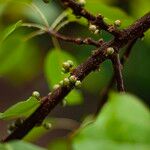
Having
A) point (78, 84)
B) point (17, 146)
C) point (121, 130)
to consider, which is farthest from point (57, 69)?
point (121, 130)

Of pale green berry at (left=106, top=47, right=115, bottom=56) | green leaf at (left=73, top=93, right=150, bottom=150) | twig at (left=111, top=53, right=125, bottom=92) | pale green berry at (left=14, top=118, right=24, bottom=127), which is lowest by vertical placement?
pale green berry at (left=14, top=118, right=24, bottom=127)

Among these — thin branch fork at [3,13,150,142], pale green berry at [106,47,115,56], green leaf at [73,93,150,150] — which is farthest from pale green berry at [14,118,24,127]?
green leaf at [73,93,150,150]

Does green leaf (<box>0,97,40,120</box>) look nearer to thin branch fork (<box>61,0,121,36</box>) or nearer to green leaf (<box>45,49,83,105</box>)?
thin branch fork (<box>61,0,121,36</box>)

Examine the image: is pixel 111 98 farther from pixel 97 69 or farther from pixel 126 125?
pixel 97 69

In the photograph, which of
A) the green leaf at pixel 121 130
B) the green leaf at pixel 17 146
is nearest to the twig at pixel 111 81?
the green leaf at pixel 17 146

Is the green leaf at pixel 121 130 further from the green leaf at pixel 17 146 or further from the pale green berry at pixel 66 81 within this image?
the pale green berry at pixel 66 81

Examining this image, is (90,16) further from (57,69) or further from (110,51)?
(57,69)
